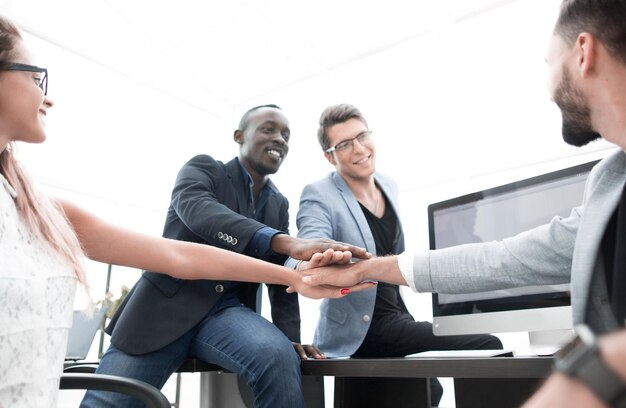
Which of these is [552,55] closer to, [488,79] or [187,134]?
[488,79]

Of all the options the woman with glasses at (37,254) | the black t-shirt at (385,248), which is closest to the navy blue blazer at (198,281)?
the woman with glasses at (37,254)

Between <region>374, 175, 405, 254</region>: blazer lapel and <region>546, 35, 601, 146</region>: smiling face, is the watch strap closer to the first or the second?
<region>546, 35, 601, 146</region>: smiling face

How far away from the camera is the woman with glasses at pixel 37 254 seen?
3.44 feet

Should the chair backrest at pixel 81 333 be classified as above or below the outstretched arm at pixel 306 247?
below

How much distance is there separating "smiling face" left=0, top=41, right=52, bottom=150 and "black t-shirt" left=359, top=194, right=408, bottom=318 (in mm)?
1326

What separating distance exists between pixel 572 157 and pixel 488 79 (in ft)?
3.50

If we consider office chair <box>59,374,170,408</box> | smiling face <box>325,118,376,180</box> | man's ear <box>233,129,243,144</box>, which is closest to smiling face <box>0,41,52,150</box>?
office chair <box>59,374,170,408</box>

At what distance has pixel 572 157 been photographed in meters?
4.38

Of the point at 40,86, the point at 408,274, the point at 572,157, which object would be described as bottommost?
the point at 408,274

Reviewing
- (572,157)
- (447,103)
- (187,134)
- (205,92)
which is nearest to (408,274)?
(572,157)

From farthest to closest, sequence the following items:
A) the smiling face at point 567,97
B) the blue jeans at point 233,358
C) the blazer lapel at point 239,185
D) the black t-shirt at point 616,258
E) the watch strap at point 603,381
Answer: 1. the blazer lapel at point 239,185
2. the blue jeans at point 233,358
3. the smiling face at point 567,97
4. the black t-shirt at point 616,258
5. the watch strap at point 603,381

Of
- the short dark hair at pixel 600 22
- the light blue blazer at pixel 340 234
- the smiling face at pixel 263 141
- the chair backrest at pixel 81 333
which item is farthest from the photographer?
the chair backrest at pixel 81 333

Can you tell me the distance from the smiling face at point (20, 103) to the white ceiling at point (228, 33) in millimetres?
4417

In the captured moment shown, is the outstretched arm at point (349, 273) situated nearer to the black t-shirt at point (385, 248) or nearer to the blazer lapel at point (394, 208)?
the black t-shirt at point (385, 248)
